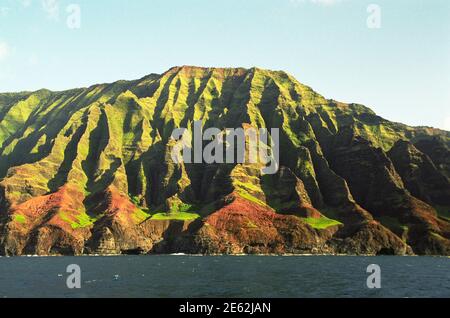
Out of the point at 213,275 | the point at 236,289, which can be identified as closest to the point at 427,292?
the point at 236,289

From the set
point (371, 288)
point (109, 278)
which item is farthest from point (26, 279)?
point (371, 288)

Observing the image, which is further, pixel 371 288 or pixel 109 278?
pixel 109 278
